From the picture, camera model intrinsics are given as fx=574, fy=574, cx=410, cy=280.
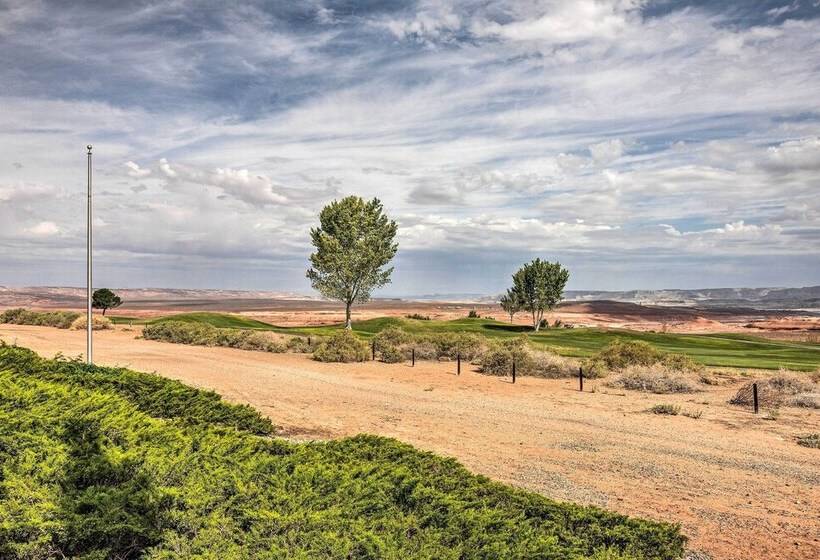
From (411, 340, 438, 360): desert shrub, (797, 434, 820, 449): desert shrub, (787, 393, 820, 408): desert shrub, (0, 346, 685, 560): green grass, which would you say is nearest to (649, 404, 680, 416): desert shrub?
(797, 434, 820, 449): desert shrub

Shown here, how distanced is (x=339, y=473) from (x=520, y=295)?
6974 centimetres

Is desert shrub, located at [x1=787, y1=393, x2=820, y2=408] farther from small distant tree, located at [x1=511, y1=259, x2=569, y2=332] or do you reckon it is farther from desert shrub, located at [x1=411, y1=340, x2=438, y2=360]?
small distant tree, located at [x1=511, y1=259, x2=569, y2=332]

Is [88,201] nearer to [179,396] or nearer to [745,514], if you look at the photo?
[179,396]

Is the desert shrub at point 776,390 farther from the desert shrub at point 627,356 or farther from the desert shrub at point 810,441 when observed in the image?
the desert shrub at point 627,356

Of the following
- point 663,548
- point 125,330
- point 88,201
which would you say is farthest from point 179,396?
point 125,330

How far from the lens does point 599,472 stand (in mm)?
11195

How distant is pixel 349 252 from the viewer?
53.6 metres

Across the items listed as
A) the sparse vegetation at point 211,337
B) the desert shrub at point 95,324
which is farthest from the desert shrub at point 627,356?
the desert shrub at point 95,324

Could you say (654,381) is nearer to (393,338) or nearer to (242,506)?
(393,338)

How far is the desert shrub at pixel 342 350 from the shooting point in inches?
1278

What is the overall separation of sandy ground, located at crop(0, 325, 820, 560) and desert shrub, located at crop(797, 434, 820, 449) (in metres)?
0.26

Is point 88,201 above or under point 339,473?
above

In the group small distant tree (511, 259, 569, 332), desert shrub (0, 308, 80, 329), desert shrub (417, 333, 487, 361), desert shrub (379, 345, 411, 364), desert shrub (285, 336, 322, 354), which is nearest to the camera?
desert shrub (379, 345, 411, 364)

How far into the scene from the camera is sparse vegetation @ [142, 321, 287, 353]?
38094 mm
